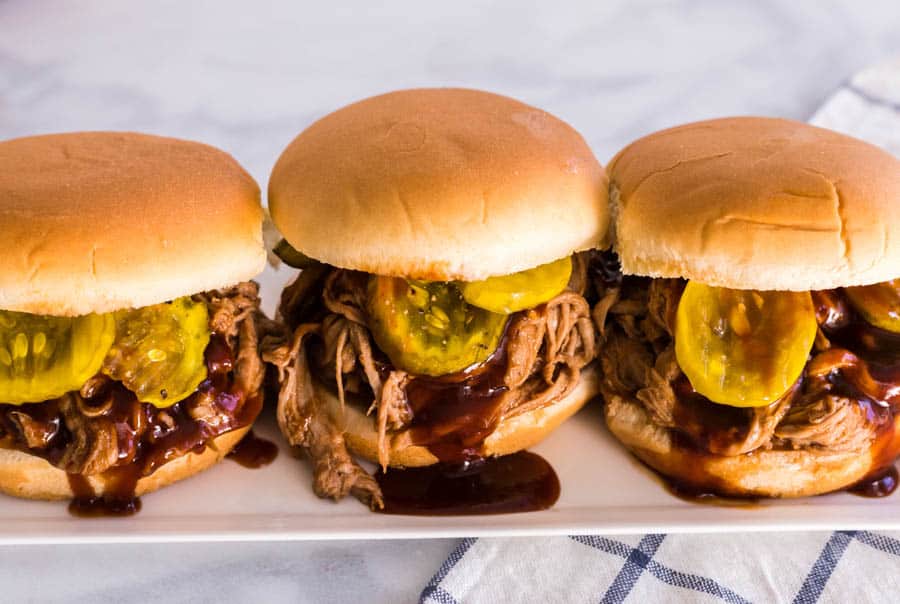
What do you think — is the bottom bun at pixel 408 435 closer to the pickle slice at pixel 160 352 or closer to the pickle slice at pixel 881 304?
the pickle slice at pixel 160 352

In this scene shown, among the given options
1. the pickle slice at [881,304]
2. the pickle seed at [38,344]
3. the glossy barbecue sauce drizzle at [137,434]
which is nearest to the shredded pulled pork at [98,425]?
the glossy barbecue sauce drizzle at [137,434]

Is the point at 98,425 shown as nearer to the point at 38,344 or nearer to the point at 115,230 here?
the point at 38,344

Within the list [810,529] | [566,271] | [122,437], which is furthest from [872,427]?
[122,437]

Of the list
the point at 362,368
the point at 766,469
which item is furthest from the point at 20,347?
the point at 766,469

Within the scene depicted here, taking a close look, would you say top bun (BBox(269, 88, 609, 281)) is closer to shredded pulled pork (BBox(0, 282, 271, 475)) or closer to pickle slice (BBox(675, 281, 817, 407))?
pickle slice (BBox(675, 281, 817, 407))

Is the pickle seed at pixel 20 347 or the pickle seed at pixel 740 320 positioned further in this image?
the pickle seed at pixel 740 320

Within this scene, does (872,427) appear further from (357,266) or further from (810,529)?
(357,266)
